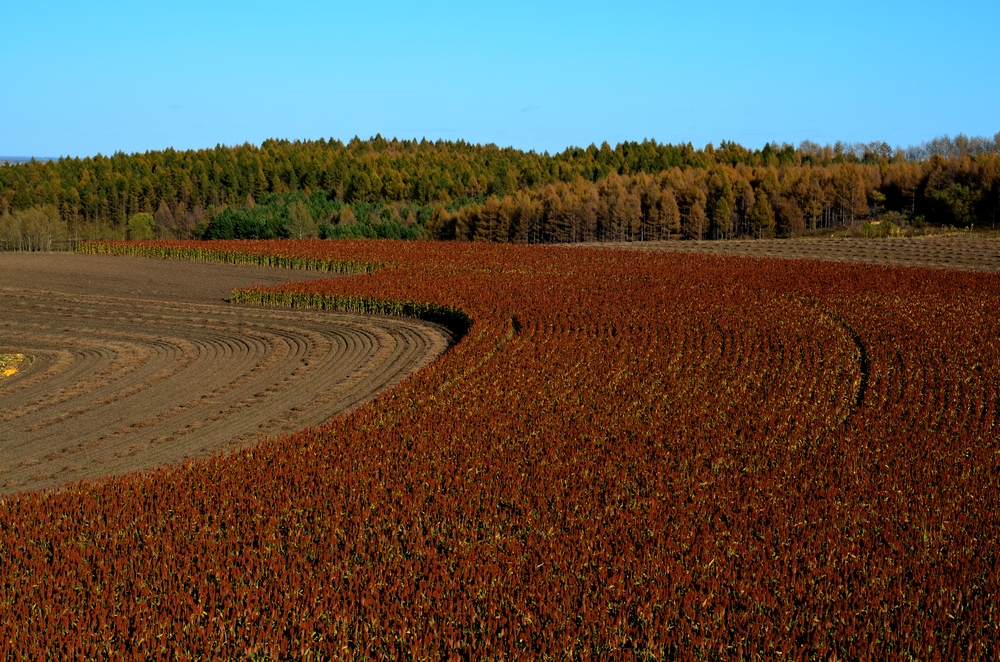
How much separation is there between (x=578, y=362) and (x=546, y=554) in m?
13.1

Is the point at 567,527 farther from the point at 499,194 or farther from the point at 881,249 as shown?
the point at 499,194

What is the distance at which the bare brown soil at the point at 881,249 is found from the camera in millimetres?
58031

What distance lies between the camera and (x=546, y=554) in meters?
11.7

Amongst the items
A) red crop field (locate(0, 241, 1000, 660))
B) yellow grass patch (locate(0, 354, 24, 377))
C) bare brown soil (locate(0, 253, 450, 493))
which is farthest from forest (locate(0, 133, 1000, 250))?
yellow grass patch (locate(0, 354, 24, 377))

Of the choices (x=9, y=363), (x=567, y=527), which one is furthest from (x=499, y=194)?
(x=567, y=527)

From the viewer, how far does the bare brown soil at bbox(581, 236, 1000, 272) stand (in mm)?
58031

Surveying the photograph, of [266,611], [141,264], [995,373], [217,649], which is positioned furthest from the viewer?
[141,264]

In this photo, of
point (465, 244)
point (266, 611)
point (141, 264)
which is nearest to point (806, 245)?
point (465, 244)

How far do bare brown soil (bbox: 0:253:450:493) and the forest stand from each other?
6424cm

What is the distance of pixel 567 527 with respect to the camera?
1277 cm

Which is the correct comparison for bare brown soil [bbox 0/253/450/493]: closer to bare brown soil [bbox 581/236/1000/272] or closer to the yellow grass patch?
the yellow grass patch

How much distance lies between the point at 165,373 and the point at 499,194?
423ft

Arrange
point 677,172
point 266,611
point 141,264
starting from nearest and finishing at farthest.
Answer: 1. point 266,611
2. point 141,264
3. point 677,172

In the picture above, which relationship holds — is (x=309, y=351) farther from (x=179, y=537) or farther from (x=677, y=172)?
(x=677, y=172)
